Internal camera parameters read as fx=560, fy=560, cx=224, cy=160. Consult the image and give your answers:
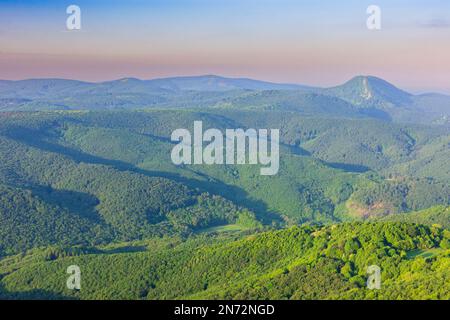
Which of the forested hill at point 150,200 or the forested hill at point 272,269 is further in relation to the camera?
the forested hill at point 150,200

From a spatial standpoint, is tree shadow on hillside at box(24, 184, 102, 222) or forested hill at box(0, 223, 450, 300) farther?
tree shadow on hillside at box(24, 184, 102, 222)

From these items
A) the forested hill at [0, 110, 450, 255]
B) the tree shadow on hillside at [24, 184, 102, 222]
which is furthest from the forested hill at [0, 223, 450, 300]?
the tree shadow on hillside at [24, 184, 102, 222]

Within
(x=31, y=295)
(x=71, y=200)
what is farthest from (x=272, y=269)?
(x=71, y=200)

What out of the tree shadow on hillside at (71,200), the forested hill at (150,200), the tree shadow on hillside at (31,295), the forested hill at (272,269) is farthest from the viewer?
the tree shadow on hillside at (71,200)

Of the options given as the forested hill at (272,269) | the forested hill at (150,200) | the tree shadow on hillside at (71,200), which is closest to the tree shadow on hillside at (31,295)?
the forested hill at (272,269)

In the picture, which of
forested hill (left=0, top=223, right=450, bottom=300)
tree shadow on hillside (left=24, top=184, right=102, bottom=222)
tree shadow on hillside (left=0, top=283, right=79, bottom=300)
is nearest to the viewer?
forested hill (left=0, top=223, right=450, bottom=300)

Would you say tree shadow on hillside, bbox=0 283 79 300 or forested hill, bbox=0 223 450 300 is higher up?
forested hill, bbox=0 223 450 300

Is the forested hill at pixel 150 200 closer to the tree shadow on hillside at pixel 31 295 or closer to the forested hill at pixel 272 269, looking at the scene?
the forested hill at pixel 272 269

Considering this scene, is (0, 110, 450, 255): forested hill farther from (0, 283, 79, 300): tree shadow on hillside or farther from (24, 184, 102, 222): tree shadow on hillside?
(0, 283, 79, 300): tree shadow on hillside

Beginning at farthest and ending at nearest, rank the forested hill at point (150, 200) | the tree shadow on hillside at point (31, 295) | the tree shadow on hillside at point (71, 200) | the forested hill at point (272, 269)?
the tree shadow on hillside at point (71, 200) → the forested hill at point (150, 200) → the tree shadow on hillside at point (31, 295) → the forested hill at point (272, 269)
